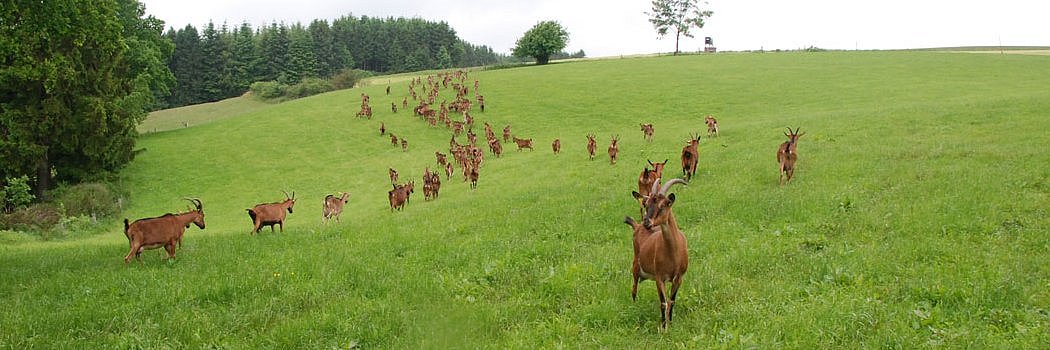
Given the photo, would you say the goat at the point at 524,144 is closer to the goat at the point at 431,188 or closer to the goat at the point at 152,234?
the goat at the point at 431,188

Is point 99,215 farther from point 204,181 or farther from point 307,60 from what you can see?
point 307,60

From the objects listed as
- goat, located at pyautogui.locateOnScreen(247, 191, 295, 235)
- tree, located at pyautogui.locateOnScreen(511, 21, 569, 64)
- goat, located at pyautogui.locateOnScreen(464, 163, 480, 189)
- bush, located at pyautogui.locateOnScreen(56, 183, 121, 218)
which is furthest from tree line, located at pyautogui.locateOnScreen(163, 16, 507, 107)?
goat, located at pyautogui.locateOnScreen(247, 191, 295, 235)

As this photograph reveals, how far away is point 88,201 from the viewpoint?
91.6 ft

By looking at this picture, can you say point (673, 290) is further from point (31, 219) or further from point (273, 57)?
point (273, 57)

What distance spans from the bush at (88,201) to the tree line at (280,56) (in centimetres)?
6304

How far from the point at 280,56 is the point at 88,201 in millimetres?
81827

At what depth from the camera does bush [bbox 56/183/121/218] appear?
89.0ft

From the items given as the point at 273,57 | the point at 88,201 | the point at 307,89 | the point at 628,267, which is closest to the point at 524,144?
the point at 88,201

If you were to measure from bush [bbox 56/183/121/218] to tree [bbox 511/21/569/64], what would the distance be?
6716cm

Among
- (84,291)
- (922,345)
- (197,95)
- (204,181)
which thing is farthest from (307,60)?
(922,345)

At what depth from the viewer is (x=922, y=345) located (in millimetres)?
6172

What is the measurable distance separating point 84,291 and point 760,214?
1226cm

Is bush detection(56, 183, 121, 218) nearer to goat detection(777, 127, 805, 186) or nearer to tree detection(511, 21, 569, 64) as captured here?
goat detection(777, 127, 805, 186)

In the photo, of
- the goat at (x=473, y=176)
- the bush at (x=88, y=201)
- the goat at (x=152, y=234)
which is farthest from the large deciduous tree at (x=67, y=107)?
the goat at (x=152, y=234)
